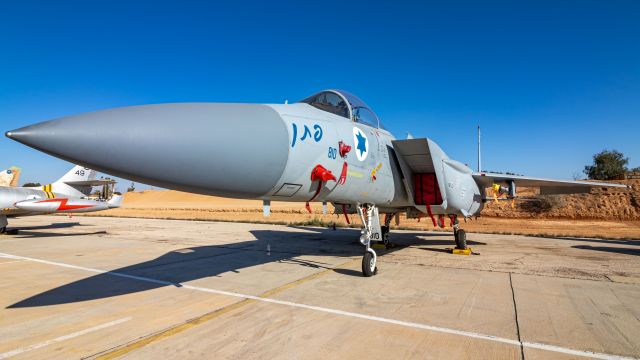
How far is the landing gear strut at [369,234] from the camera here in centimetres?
623

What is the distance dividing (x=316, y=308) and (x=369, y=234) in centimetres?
210

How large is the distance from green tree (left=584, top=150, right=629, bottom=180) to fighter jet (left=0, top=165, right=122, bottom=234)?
49702 millimetres

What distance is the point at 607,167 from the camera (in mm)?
41312

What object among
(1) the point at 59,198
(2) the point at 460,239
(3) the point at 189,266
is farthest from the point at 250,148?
→ (1) the point at 59,198

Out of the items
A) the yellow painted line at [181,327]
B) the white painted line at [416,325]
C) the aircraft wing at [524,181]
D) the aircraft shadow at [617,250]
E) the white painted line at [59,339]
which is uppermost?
the aircraft wing at [524,181]

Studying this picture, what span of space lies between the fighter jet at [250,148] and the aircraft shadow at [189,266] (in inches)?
93.5

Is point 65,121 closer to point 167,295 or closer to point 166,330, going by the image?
point 166,330

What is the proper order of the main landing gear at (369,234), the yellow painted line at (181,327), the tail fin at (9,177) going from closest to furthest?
Answer: the yellow painted line at (181,327), the main landing gear at (369,234), the tail fin at (9,177)

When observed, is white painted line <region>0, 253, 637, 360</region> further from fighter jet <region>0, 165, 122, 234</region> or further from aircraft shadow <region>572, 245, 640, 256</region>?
fighter jet <region>0, 165, 122, 234</region>

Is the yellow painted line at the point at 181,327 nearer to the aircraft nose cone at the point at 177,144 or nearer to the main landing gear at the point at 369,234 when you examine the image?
the main landing gear at the point at 369,234

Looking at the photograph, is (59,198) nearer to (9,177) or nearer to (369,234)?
(9,177)

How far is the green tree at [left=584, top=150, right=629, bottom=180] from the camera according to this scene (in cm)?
4062

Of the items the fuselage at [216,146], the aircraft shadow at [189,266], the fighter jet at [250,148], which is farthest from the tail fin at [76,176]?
the fuselage at [216,146]

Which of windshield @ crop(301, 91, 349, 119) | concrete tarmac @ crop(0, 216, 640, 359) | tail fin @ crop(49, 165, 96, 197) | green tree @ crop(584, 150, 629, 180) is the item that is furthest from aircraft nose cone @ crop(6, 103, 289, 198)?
green tree @ crop(584, 150, 629, 180)
